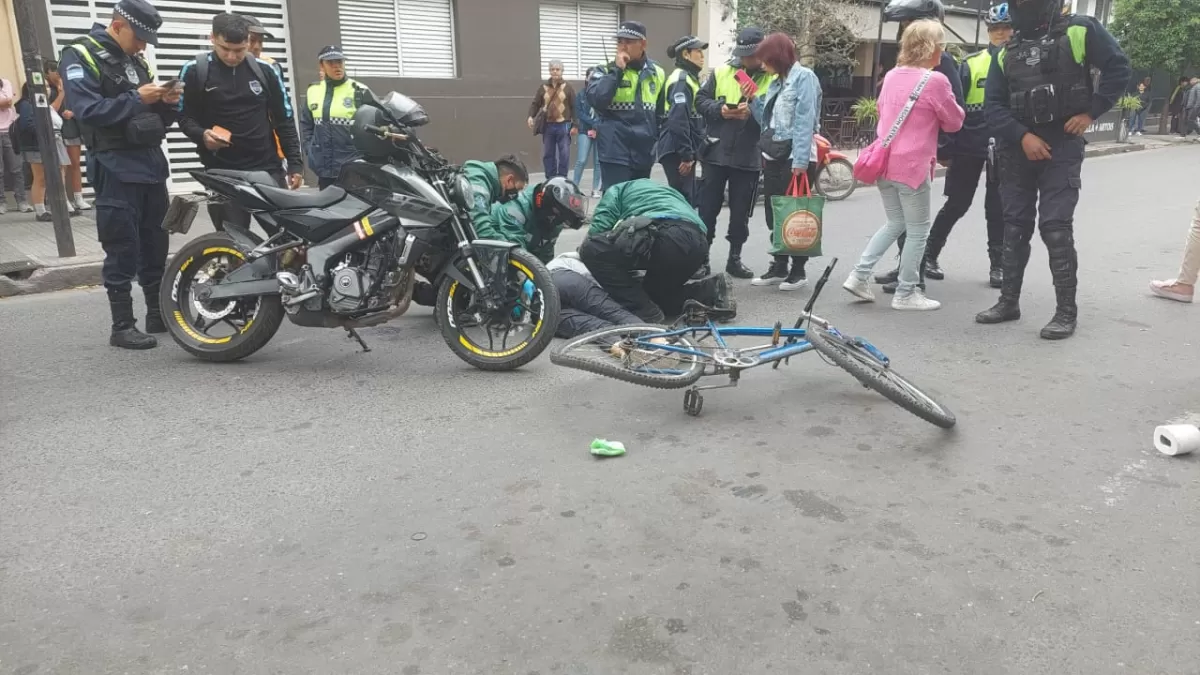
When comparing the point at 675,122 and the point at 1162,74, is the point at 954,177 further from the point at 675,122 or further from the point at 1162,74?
the point at 1162,74

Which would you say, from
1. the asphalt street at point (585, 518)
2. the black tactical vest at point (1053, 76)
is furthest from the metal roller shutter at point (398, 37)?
the black tactical vest at point (1053, 76)

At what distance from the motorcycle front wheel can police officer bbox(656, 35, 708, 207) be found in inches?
117

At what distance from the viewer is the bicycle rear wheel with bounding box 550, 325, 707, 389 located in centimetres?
412

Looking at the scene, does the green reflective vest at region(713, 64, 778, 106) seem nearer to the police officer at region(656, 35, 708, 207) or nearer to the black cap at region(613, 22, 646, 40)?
the police officer at region(656, 35, 708, 207)

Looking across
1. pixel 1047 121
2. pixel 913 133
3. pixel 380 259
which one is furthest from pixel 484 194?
pixel 1047 121

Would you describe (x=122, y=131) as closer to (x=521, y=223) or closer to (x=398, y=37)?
(x=521, y=223)

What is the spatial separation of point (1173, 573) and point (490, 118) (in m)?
13.4

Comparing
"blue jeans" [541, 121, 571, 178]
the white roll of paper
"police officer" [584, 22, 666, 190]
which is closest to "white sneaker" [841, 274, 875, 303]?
"police officer" [584, 22, 666, 190]

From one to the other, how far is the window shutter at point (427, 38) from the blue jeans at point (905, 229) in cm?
983

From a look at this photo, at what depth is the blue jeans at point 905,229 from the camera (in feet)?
19.4

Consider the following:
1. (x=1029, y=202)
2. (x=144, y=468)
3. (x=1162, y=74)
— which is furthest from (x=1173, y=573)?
(x=1162, y=74)

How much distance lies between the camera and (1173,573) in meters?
2.80

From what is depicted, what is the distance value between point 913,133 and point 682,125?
211 centimetres

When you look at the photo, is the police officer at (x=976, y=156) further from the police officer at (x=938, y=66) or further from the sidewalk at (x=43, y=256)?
the sidewalk at (x=43, y=256)
